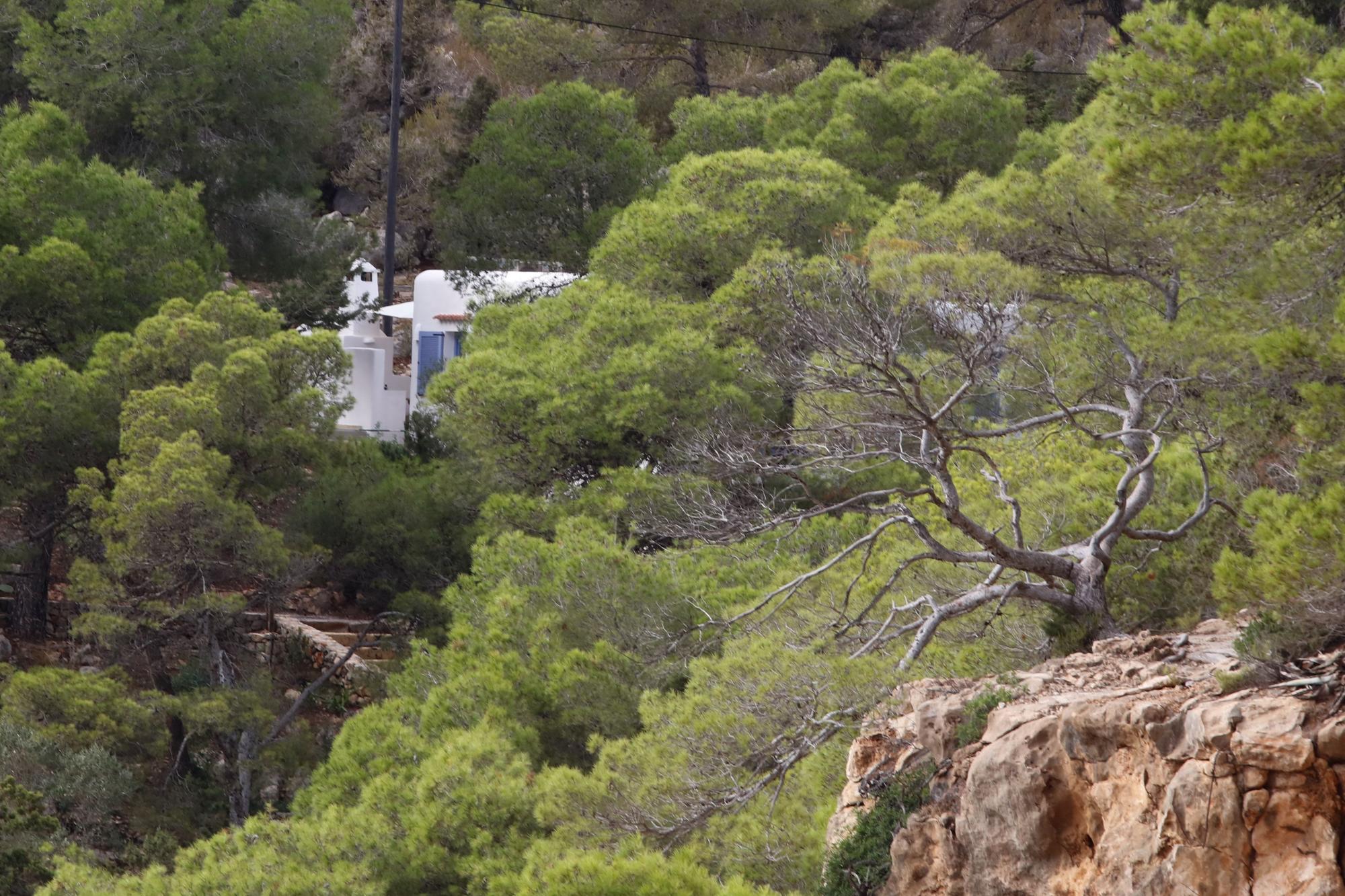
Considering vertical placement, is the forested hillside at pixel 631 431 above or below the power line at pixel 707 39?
below

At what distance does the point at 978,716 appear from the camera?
1018 centimetres

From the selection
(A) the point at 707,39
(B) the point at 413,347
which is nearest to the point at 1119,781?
(B) the point at 413,347

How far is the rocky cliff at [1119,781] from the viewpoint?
8.15 meters

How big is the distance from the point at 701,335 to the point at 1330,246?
11330 millimetres

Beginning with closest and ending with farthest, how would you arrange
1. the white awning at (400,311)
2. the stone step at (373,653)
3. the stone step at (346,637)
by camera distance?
1. the stone step at (373,653)
2. the stone step at (346,637)
3. the white awning at (400,311)

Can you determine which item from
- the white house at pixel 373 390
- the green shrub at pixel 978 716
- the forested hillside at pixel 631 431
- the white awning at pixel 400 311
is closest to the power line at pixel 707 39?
the forested hillside at pixel 631 431

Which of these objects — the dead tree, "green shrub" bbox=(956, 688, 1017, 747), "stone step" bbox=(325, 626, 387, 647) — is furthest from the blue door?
"green shrub" bbox=(956, 688, 1017, 747)

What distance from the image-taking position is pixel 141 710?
68.8 feet

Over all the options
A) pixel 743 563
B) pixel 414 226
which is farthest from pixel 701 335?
pixel 414 226

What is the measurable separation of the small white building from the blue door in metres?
0.01

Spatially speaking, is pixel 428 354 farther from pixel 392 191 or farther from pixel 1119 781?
pixel 1119 781

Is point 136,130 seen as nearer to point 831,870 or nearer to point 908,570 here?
point 908,570

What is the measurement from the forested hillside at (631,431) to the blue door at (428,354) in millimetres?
1783

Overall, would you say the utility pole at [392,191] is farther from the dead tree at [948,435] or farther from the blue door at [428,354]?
the dead tree at [948,435]
